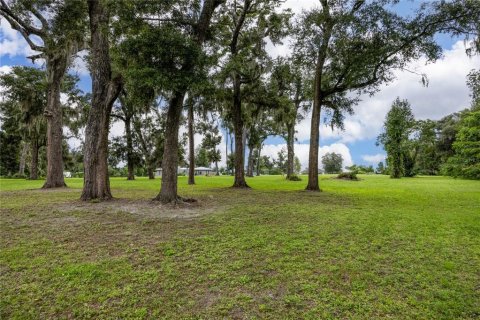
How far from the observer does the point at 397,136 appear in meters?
32.6

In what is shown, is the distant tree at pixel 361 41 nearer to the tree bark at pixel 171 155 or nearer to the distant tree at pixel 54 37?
the tree bark at pixel 171 155

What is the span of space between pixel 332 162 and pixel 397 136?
5577 centimetres

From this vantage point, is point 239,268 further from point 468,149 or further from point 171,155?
point 468,149

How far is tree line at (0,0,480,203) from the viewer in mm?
8156

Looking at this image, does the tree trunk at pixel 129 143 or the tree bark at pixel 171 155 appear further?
the tree trunk at pixel 129 143

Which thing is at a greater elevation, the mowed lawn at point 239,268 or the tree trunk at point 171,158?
the tree trunk at point 171,158

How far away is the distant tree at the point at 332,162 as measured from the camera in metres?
86.2

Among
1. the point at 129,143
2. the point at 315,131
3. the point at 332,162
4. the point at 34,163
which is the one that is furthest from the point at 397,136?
the point at 332,162

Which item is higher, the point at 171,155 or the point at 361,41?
the point at 361,41

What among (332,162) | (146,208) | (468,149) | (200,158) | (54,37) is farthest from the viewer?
(332,162)

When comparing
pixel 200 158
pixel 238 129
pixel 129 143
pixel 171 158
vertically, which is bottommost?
pixel 171 158

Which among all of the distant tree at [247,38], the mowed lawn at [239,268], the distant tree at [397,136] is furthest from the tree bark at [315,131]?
the distant tree at [397,136]

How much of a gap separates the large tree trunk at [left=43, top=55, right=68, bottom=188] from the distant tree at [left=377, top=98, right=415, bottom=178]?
33.3 metres

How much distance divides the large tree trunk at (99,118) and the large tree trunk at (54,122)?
670cm
